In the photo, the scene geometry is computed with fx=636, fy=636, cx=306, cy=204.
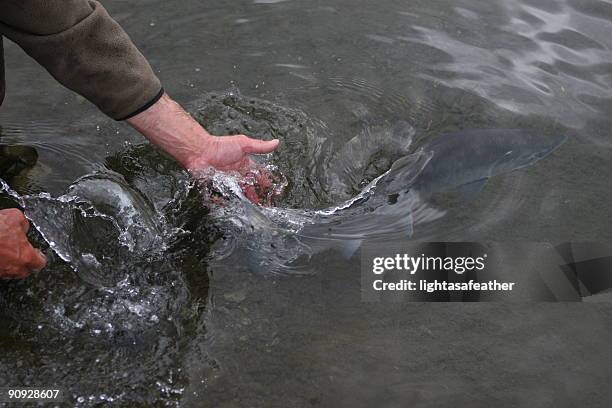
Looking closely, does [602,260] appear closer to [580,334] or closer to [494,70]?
[580,334]

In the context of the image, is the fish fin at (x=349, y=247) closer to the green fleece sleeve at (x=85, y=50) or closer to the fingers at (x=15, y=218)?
the green fleece sleeve at (x=85, y=50)

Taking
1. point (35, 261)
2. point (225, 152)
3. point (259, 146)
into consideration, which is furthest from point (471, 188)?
point (35, 261)

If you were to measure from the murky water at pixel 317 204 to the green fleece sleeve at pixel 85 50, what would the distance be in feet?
2.17

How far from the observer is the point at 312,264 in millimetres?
3578

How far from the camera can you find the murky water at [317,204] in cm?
299

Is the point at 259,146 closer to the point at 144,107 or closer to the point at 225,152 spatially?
the point at 225,152

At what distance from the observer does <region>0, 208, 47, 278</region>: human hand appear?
9.53 ft

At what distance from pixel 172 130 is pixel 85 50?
582 mm

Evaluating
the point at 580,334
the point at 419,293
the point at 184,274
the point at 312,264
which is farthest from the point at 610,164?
the point at 184,274

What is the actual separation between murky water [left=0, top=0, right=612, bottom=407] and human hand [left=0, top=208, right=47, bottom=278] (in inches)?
9.2

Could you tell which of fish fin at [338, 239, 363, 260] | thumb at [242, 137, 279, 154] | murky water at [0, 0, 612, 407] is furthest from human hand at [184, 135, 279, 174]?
fish fin at [338, 239, 363, 260]

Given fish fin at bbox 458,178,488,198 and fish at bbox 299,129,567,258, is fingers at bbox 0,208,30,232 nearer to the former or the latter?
fish at bbox 299,129,567,258

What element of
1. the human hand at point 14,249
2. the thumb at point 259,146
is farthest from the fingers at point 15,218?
the thumb at point 259,146

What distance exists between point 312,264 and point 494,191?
1.33 metres
